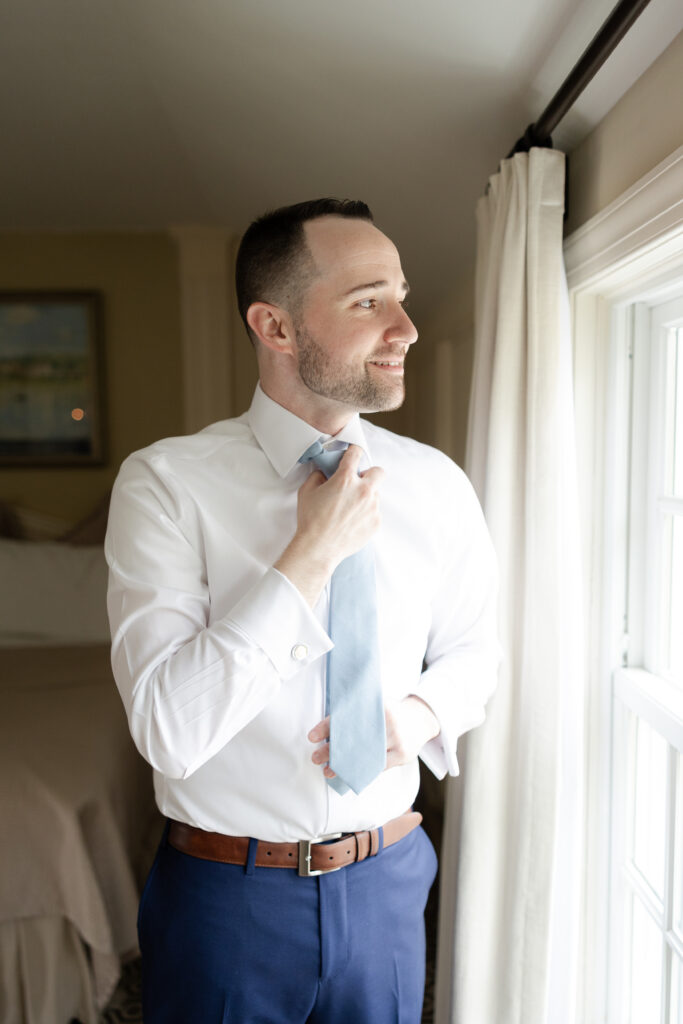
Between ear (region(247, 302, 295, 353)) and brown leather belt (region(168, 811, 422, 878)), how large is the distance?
2.48 ft

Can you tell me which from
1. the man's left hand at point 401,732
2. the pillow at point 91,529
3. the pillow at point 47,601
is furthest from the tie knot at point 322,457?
the pillow at point 91,529

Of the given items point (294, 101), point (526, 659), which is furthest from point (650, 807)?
point (294, 101)

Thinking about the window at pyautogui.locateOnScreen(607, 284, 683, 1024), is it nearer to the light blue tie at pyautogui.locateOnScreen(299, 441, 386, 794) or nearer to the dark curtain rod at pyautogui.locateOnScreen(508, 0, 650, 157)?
the dark curtain rod at pyautogui.locateOnScreen(508, 0, 650, 157)

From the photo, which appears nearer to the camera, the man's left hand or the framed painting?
the man's left hand

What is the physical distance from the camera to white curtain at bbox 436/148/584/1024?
1435mm

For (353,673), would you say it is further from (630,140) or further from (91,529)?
(91,529)

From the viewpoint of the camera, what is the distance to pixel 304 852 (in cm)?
112

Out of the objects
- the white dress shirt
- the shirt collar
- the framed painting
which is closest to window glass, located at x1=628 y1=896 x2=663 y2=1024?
the white dress shirt

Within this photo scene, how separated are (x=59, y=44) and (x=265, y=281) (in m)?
1.41

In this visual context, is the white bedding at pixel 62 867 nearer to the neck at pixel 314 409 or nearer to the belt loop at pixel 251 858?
the belt loop at pixel 251 858

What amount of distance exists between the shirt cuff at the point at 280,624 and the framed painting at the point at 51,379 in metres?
2.60

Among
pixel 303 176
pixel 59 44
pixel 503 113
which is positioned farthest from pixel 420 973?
pixel 59 44

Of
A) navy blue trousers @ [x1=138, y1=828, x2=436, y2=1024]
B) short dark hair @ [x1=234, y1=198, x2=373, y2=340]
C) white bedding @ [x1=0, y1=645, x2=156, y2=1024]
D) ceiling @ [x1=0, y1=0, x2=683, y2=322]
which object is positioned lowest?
white bedding @ [x1=0, y1=645, x2=156, y2=1024]

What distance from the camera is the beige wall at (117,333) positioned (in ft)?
11.0
